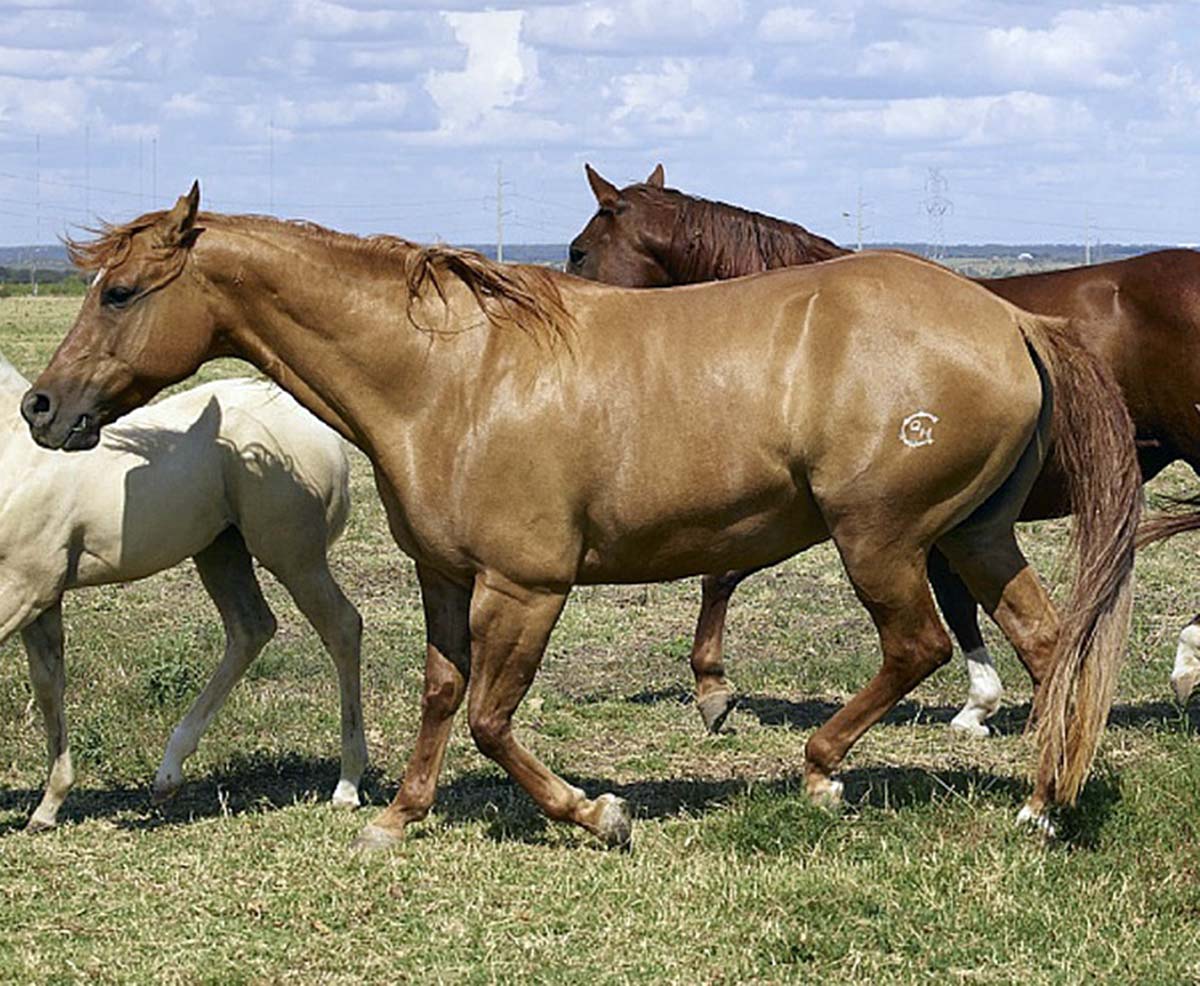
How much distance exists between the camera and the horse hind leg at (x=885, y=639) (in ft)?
18.7

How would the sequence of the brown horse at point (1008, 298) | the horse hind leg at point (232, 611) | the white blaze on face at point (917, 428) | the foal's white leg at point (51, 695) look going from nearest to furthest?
the white blaze on face at point (917, 428)
the foal's white leg at point (51, 695)
the horse hind leg at point (232, 611)
the brown horse at point (1008, 298)

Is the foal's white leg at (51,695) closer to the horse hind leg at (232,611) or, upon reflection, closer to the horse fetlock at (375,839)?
the horse hind leg at (232,611)

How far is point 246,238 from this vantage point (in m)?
5.69

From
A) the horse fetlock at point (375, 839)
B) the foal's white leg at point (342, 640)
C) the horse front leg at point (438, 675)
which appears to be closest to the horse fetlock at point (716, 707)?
the foal's white leg at point (342, 640)

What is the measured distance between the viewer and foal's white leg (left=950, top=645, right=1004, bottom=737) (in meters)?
7.48

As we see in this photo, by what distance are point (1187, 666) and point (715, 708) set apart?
6.52 feet

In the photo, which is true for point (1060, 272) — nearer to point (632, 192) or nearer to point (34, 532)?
point (632, 192)

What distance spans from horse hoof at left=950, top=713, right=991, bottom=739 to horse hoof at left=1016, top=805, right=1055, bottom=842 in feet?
5.68

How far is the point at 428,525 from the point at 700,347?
1.04 m

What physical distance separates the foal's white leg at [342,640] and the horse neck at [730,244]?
227 cm

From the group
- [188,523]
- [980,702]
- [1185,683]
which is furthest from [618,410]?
[1185,683]

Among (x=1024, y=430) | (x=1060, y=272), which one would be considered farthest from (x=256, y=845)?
(x=1060, y=272)

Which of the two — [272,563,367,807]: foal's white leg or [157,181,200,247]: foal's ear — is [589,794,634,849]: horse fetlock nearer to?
[272,563,367,807]: foal's white leg

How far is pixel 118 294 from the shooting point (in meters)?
5.60
